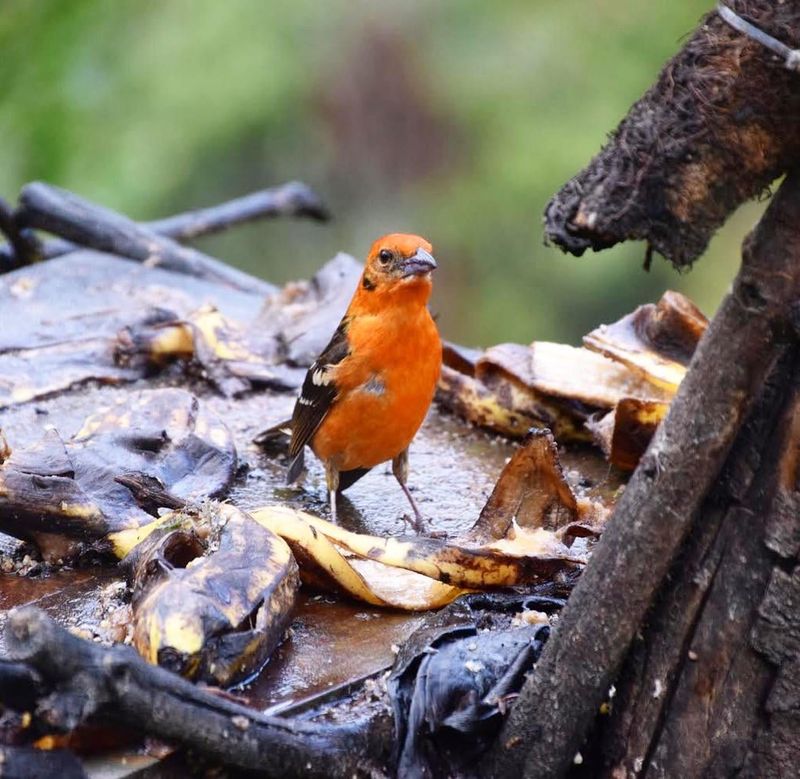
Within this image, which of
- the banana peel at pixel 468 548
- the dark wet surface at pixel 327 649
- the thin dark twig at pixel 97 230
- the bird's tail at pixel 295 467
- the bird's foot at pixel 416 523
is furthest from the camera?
the thin dark twig at pixel 97 230

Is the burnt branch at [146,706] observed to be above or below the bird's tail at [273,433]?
above

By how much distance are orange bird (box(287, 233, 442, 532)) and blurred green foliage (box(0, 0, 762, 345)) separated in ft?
19.7

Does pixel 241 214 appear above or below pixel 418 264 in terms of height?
below

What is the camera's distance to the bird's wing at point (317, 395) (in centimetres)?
361

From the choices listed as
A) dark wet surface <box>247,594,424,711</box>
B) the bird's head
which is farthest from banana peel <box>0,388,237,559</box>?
the bird's head

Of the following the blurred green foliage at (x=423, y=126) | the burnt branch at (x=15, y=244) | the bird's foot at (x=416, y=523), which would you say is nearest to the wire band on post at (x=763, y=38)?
the bird's foot at (x=416, y=523)

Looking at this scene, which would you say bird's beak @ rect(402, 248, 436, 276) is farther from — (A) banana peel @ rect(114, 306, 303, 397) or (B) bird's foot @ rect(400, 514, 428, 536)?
(A) banana peel @ rect(114, 306, 303, 397)

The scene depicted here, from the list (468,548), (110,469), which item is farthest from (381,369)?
(468,548)

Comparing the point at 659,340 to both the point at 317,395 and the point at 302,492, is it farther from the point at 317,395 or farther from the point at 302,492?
the point at 302,492

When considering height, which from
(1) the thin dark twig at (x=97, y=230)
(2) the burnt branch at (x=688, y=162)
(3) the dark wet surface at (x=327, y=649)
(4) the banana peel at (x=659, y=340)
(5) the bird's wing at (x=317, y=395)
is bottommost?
(1) the thin dark twig at (x=97, y=230)

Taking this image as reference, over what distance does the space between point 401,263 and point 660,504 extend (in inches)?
65.1

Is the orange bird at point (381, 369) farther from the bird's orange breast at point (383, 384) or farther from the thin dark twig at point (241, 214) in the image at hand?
the thin dark twig at point (241, 214)

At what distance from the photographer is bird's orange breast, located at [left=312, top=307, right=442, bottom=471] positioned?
3.55 meters

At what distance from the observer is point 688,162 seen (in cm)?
A: 186
